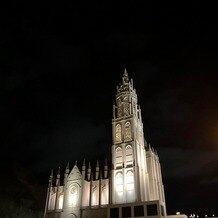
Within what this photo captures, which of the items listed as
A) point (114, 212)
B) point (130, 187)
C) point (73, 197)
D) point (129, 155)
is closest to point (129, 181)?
point (130, 187)

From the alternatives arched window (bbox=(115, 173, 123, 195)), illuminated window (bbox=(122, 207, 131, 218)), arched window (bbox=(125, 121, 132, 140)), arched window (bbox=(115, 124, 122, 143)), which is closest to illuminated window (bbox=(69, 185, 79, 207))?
arched window (bbox=(115, 173, 123, 195))

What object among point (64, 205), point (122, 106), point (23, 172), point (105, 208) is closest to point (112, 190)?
point (105, 208)

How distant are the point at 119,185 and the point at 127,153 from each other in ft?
24.8

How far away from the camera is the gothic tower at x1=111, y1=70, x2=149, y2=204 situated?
54.0m

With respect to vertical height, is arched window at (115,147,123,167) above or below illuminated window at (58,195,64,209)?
above

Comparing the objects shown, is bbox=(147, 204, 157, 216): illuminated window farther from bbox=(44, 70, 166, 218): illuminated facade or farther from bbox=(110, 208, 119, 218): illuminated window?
bbox=(110, 208, 119, 218): illuminated window

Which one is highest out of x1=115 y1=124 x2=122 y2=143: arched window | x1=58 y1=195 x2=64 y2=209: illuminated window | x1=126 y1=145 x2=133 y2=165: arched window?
x1=115 y1=124 x2=122 y2=143: arched window

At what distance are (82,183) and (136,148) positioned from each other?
1468 centimetres

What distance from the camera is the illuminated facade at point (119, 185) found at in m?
51.3

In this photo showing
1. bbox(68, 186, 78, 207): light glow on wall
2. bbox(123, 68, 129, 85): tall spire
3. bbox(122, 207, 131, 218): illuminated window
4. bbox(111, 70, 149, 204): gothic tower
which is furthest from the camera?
bbox(123, 68, 129, 85): tall spire

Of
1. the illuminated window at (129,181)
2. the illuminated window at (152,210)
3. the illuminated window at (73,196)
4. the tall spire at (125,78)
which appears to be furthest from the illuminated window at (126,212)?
the tall spire at (125,78)

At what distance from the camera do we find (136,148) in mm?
58875

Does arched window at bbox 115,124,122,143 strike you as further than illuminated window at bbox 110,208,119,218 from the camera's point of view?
Yes

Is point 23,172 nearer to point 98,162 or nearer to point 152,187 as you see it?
point 98,162
